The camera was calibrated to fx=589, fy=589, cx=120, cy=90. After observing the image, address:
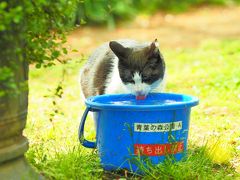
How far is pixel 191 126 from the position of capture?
16.7 feet

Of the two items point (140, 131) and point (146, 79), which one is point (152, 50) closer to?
point (146, 79)

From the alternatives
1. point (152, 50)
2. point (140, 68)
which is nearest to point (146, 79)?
point (140, 68)

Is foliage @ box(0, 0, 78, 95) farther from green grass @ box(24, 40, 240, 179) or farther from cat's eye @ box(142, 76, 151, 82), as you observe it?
cat's eye @ box(142, 76, 151, 82)

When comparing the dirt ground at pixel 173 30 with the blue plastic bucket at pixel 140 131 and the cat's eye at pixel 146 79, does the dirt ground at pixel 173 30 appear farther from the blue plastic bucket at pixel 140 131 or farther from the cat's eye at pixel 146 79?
the blue plastic bucket at pixel 140 131

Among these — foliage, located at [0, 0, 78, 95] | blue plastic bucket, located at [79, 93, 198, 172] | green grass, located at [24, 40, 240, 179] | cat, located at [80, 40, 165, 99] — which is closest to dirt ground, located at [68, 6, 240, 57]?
green grass, located at [24, 40, 240, 179]

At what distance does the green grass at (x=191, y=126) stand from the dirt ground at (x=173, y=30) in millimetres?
1904

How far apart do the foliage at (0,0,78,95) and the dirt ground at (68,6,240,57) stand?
259 inches

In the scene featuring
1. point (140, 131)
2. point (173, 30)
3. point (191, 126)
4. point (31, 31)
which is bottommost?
point (173, 30)

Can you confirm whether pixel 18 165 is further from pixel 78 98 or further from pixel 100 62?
pixel 78 98

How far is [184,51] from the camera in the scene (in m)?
9.73

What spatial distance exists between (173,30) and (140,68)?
8.63 meters

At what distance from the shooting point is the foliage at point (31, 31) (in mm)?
2967

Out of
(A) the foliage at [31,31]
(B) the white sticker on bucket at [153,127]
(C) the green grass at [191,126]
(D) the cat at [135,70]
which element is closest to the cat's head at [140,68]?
(D) the cat at [135,70]

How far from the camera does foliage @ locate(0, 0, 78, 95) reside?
2967 mm
